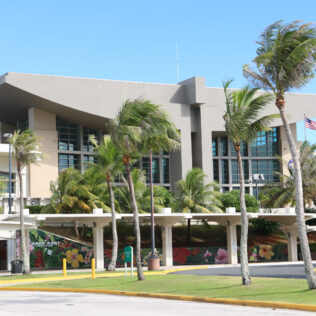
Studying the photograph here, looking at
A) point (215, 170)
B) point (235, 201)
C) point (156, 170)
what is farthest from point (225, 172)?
point (235, 201)

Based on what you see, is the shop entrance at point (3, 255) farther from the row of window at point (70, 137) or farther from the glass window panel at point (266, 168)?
the glass window panel at point (266, 168)

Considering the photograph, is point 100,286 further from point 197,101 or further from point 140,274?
point 197,101

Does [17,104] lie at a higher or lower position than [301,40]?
higher

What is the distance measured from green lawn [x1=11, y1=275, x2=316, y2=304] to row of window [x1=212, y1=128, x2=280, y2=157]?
5039 cm

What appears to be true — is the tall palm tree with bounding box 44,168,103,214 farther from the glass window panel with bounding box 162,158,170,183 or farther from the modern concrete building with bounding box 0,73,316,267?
the glass window panel with bounding box 162,158,170,183

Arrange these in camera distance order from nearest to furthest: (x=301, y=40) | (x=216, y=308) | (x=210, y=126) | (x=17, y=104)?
(x=216, y=308)
(x=301, y=40)
(x=17, y=104)
(x=210, y=126)

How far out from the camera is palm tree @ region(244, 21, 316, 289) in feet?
60.3

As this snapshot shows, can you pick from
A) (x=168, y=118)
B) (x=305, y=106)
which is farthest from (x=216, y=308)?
(x=305, y=106)

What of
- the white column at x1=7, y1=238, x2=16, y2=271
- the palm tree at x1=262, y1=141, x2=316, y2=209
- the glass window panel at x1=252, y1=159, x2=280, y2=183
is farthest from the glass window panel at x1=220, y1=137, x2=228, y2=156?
the white column at x1=7, y1=238, x2=16, y2=271

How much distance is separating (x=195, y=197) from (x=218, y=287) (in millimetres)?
35038

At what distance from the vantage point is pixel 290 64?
1881cm

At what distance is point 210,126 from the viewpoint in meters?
68.6

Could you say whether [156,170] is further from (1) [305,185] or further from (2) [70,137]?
(1) [305,185]

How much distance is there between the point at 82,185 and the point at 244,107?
103 ft
